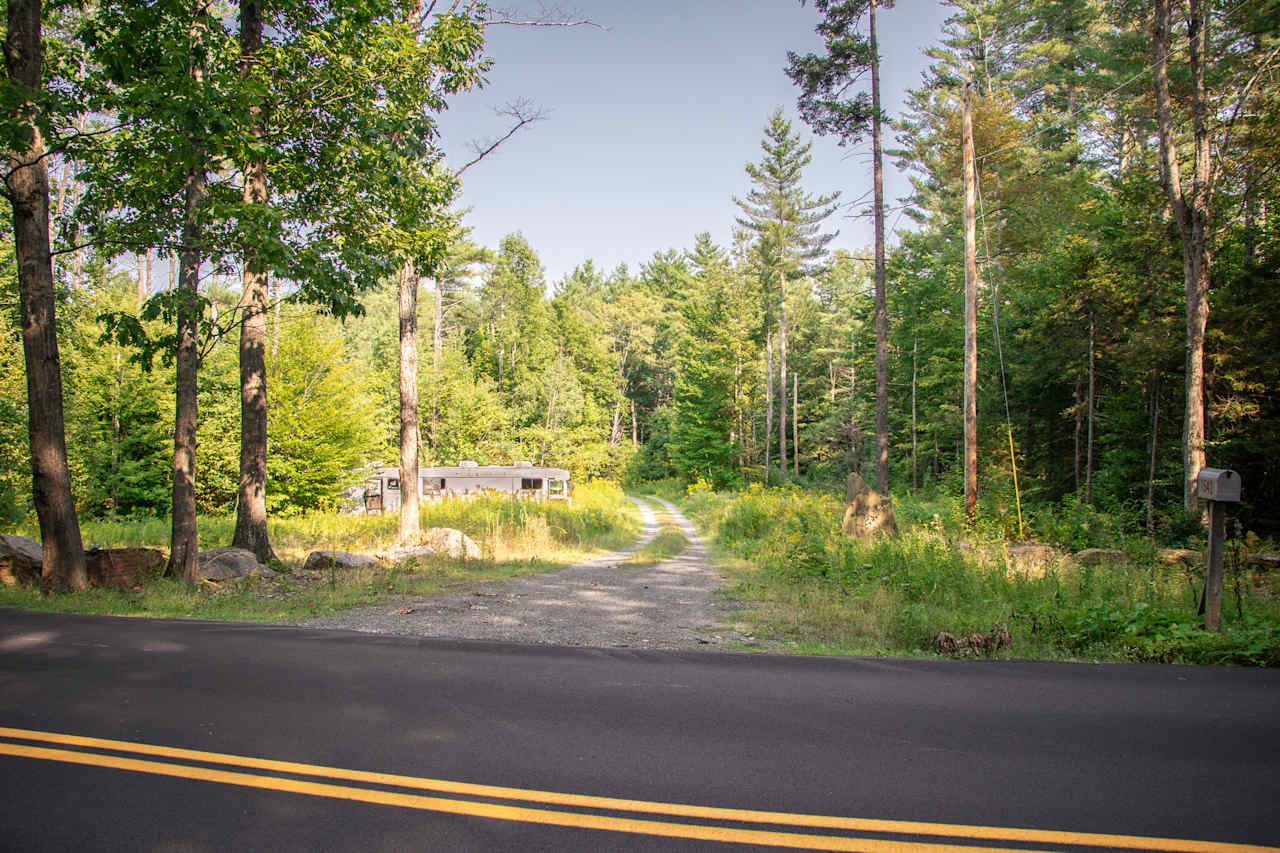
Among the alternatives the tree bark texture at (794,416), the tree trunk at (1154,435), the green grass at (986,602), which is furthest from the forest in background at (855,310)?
the green grass at (986,602)

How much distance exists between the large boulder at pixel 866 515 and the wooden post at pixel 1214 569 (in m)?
7.78

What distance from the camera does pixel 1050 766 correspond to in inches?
148

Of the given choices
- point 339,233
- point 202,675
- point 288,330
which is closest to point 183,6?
point 339,233

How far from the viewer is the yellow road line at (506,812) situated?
291 cm

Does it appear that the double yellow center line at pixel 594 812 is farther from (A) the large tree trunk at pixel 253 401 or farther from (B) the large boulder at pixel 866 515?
(B) the large boulder at pixel 866 515

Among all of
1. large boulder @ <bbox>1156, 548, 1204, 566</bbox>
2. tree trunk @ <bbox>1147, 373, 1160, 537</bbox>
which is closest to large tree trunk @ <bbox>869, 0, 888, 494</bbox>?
tree trunk @ <bbox>1147, 373, 1160, 537</bbox>

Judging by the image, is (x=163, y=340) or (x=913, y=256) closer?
(x=163, y=340)

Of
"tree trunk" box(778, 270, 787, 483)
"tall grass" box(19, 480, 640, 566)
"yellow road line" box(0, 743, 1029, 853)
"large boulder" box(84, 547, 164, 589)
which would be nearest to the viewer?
"yellow road line" box(0, 743, 1029, 853)

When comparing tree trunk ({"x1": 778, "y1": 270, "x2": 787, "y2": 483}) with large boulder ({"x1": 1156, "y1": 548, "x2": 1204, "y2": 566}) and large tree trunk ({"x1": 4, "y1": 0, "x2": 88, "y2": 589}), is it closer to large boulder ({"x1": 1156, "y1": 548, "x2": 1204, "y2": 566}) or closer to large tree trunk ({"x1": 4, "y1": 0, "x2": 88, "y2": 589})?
large boulder ({"x1": 1156, "y1": 548, "x2": 1204, "y2": 566})

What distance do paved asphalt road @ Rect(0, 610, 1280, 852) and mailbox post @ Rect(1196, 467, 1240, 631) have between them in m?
1.12

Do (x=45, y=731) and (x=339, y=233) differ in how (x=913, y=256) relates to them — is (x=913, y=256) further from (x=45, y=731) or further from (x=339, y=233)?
(x=45, y=731)

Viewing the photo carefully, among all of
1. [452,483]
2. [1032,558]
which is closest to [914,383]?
[1032,558]

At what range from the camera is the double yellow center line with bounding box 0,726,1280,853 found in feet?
9.63

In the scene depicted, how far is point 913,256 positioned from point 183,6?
108 ft
